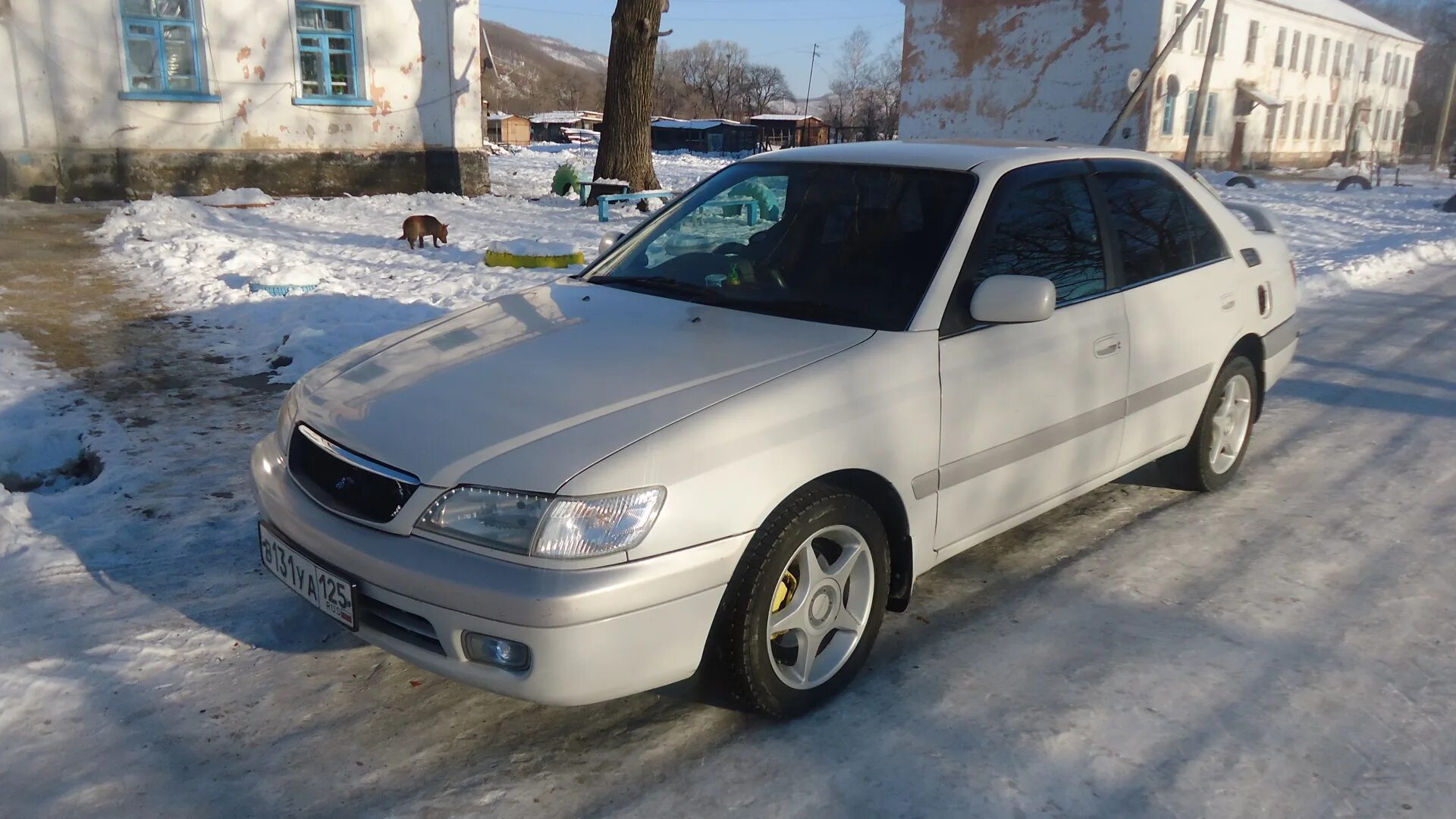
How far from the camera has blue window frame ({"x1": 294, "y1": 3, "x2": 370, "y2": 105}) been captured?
17938 mm

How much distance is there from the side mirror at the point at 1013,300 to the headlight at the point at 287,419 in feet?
7.11

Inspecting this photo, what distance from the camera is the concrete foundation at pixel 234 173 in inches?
622

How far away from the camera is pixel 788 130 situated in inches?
2623

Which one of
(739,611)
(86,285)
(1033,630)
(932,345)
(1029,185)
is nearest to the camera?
(739,611)

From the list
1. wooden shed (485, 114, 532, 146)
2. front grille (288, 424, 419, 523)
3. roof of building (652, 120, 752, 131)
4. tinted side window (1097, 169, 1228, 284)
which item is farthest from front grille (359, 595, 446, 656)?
wooden shed (485, 114, 532, 146)

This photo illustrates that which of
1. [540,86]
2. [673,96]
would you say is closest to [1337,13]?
[673,96]

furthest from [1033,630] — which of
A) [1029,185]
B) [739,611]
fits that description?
[1029,185]

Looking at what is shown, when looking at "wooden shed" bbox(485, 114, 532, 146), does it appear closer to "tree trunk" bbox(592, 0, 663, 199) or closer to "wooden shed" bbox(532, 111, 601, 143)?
"wooden shed" bbox(532, 111, 601, 143)

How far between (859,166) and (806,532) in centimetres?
169

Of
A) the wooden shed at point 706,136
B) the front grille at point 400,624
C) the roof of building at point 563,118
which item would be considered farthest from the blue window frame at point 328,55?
the roof of building at point 563,118

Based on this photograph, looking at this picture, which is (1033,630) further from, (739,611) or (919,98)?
(919,98)

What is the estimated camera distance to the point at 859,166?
3.89 meters

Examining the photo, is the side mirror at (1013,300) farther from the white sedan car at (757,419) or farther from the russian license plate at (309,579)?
the russian license plate at (309,579)

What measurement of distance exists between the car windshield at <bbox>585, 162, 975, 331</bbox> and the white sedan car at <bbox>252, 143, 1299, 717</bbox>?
13 millimetres
